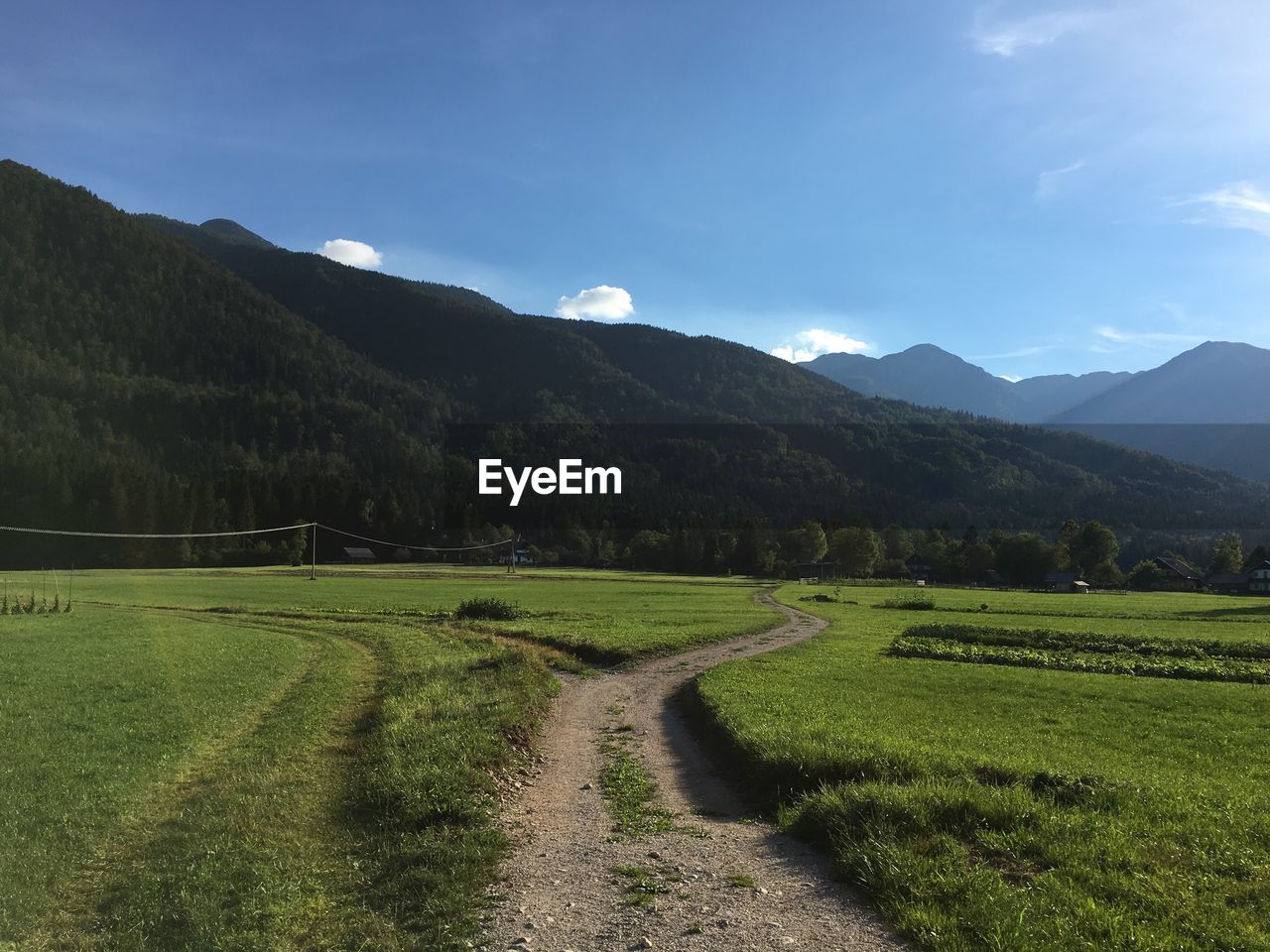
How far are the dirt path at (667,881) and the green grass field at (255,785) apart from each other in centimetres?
64

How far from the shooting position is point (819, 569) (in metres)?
151

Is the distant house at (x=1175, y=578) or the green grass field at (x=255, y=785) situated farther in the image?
the distant house at (x=1175, y=578)

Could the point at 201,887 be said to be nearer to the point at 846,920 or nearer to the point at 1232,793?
the point at 846,920

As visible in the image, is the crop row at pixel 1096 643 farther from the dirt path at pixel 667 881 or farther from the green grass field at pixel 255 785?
the dirt path at pixel 667 881

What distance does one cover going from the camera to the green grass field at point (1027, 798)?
7.37 meters

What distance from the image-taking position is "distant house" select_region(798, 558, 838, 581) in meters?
148

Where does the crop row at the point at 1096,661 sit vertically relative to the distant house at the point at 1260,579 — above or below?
above

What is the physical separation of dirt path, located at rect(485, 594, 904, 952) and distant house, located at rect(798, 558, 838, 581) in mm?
137519

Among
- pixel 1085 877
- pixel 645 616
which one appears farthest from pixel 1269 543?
pixel 1085 877

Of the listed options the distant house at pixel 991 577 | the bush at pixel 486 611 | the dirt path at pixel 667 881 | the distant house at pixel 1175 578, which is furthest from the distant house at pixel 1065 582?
the dirt path at pixel 667 881

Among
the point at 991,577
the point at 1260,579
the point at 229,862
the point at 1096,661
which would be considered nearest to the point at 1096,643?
the point at 1096,661

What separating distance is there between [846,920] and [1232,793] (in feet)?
29.8

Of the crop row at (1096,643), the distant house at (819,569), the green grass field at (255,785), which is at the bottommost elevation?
the distant house at (819,569)

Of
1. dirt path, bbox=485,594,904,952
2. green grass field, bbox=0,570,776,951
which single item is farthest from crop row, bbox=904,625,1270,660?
dirt path, bbox=485,594,904,952
